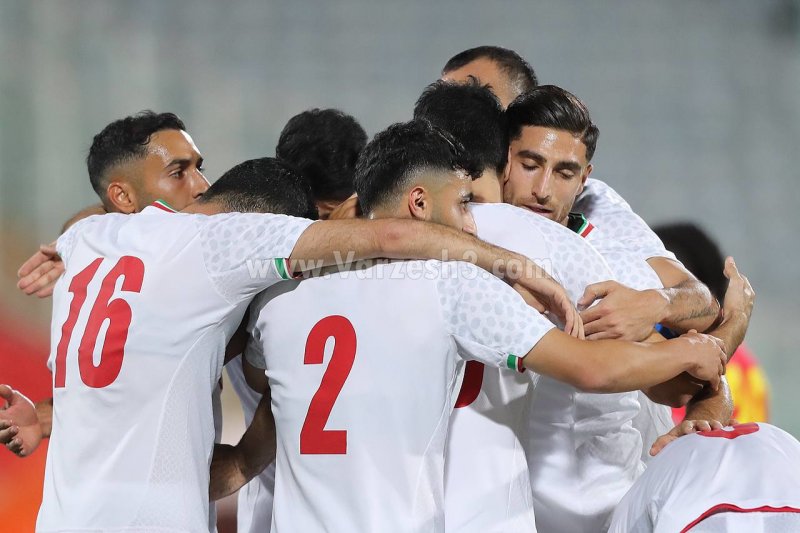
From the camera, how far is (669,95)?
6723 millimetres

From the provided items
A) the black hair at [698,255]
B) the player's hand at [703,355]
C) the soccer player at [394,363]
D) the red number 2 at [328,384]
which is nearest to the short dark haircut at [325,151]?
the soccer player at [394,363]

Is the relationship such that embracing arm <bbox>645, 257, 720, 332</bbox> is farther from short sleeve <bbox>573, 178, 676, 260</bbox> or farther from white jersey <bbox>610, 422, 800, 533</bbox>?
white jersey <bbox>610, 422, 800, 533</bbox>

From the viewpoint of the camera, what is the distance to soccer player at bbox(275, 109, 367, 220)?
3168 millimetres

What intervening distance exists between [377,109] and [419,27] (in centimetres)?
64

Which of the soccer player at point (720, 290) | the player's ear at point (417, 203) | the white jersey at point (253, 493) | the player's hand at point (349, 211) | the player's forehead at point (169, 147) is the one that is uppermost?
the player's ear at point (417, 203)

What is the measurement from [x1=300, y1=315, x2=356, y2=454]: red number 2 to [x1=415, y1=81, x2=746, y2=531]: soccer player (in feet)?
0.91

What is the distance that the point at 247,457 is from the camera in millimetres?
2494

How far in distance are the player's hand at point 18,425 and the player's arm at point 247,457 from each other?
516mm

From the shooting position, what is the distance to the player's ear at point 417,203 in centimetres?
215

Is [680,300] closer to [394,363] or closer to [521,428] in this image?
[521,428]

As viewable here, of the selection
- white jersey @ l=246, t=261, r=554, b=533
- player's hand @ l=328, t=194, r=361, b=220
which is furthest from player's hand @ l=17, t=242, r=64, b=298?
white jersey @ l=246, t=261, r=554, b=533

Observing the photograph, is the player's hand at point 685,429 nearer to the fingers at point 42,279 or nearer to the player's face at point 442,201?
the player's face at point 442,201

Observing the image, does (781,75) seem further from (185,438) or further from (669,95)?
(185,438)

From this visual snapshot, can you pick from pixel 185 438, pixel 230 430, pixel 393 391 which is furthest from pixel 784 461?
pixel 230 430
